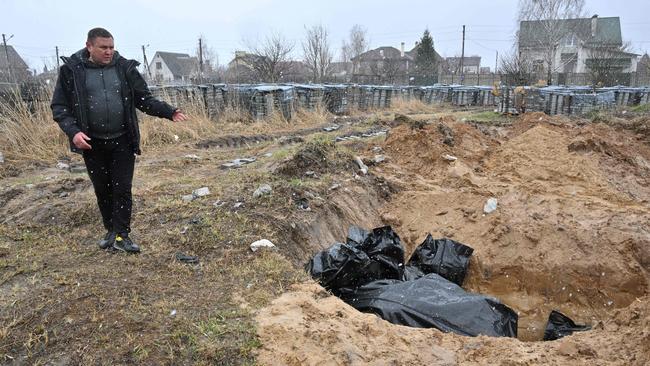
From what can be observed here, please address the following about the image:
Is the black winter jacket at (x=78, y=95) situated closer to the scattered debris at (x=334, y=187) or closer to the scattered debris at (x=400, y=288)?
the scattered debris at (x=400, y=288)

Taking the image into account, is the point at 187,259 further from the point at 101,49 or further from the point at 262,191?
the point at 101,49

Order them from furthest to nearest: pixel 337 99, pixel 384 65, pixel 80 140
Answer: pixel 384 65 < pixel 337 99 < pixel 80 140

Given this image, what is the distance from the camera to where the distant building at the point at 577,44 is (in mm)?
28984

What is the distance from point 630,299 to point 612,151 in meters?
4.53

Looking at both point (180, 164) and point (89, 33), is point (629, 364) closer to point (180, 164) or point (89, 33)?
point (89, 33)

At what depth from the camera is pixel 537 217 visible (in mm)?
5344

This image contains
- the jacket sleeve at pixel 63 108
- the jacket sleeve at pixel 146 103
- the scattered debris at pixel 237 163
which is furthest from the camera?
the scattered debris at pixel 237 163

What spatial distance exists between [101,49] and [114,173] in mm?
942

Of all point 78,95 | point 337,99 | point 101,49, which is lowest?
point 337,99

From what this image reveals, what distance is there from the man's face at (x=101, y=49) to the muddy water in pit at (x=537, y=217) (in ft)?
12.3

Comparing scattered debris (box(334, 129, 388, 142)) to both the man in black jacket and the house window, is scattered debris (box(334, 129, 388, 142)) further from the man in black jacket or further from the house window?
the house window

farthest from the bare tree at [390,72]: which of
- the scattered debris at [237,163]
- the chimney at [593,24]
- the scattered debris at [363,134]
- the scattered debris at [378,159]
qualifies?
the scattered debris at [237,163]

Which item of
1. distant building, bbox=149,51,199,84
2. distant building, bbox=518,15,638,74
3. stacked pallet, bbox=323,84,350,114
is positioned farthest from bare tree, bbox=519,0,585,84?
distant building, bbox=149,51,199,84

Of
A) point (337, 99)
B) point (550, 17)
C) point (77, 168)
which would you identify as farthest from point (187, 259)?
point (550, 17)
